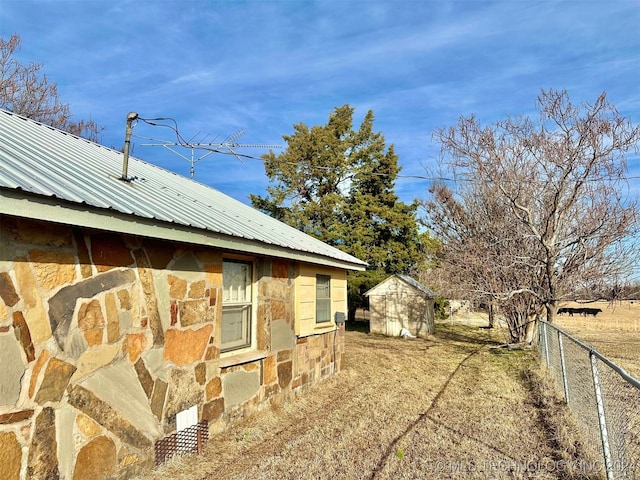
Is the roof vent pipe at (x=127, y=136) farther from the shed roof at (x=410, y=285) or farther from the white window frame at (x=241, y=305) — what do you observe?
the shed roof at (x=410, y=285)

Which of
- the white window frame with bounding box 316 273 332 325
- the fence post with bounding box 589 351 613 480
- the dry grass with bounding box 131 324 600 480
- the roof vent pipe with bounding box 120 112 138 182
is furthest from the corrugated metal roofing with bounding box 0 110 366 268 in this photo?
the fence post with bounding box 589 351 613 480

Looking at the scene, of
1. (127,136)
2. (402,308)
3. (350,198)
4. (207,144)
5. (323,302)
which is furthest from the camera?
(350,198)

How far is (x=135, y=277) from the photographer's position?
393 centimetres

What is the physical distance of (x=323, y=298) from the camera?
8352mm

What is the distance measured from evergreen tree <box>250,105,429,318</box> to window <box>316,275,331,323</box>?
13.1m

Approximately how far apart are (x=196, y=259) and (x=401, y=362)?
7215 millimetres

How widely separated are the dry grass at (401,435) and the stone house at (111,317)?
521 mm

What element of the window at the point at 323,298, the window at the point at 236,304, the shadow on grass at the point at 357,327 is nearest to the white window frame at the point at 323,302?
the window at the point at 323,298

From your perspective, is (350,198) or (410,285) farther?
(350,198)

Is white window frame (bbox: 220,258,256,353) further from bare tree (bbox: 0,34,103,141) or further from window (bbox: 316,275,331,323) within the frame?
bare tree (bbox: 0,34,103,141)

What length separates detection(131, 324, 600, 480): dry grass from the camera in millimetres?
4008

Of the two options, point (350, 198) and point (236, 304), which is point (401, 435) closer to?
point (236, 304)

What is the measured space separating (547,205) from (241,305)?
9987 millimetres

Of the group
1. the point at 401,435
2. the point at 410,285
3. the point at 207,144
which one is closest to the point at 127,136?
the point at 207,144
